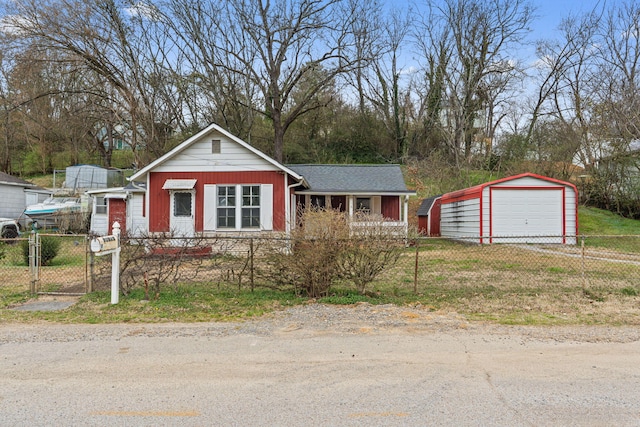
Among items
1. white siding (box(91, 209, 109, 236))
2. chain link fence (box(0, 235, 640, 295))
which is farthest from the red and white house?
white siding (box(91, 209, 109, 236))

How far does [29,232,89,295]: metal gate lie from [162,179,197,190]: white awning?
3198 millimetres

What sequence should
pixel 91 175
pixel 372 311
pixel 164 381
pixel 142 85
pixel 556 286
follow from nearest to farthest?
pixel 164 381
pixel 372 311
pixel 556 286
pixel 142 85
pixel 91 175

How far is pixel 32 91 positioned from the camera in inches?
1104

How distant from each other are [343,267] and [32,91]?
29.2m

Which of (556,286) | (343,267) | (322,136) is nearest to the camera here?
(343,267)

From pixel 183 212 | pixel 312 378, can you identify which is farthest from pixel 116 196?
pixel 312 378

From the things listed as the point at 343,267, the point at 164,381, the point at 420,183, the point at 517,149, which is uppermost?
the point at 517,149

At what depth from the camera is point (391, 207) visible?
19.1m

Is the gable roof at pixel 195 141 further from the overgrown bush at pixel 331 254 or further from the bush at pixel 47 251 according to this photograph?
the overgrown bush at pixel 331 254

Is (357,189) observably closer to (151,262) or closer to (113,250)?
(151,262)

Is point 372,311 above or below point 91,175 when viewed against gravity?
below

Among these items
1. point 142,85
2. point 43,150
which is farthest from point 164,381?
point 43,150

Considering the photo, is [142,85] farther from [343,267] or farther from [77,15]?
[343,267]

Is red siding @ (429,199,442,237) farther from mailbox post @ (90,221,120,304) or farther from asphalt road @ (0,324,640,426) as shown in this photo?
mailbox post @ (90,221,120,304)
